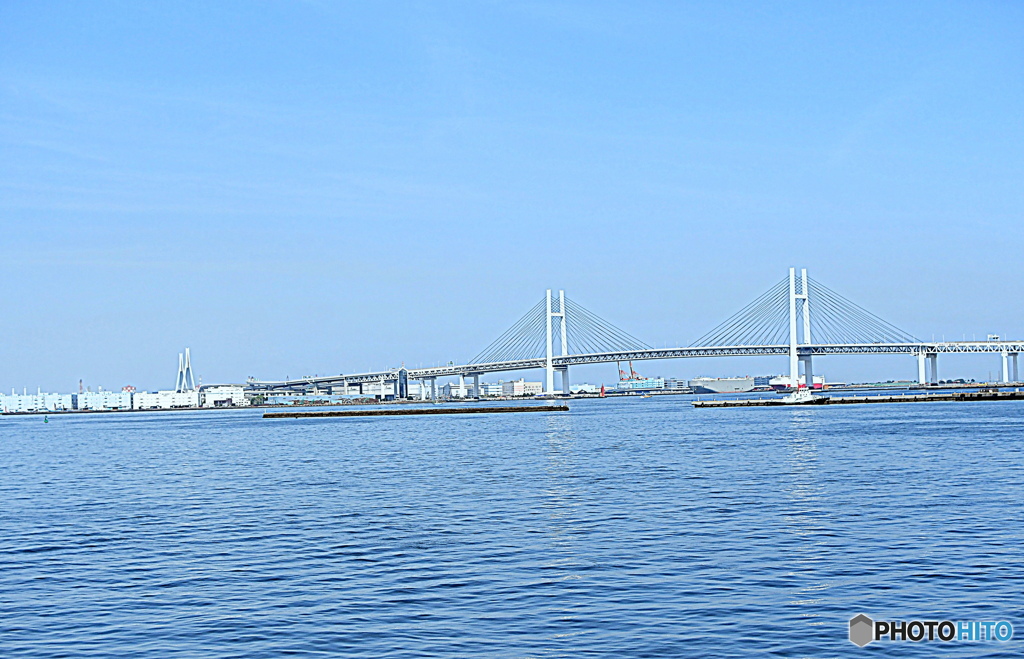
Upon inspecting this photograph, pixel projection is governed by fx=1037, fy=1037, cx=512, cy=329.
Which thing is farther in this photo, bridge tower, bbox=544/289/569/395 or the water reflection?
bridge tower, bbox=544/289/569/395

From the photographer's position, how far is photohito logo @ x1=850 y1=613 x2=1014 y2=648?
32.3 ft

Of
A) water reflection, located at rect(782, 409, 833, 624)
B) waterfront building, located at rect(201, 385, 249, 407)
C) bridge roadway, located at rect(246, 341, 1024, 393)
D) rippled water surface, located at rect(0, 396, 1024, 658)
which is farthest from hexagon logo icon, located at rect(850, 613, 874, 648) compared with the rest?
waterfront building, located at rect(201, 385, 249, 407)

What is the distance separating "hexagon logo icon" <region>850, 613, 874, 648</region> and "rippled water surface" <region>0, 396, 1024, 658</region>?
12 centimetres

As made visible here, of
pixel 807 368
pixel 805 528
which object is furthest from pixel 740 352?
pixel 805 528

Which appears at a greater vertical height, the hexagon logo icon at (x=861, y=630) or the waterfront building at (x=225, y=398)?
the hexagon logo icon at (x=861, y=630)

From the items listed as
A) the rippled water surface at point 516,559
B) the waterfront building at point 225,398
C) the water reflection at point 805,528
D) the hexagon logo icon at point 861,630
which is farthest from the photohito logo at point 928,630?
the waterfront building at point 225,398

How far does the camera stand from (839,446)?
36.1m

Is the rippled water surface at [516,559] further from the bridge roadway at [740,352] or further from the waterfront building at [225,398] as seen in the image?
the waterfront building at [225,398]

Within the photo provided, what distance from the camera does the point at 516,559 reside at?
1430 cm

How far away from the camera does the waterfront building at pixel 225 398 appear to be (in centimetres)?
19350

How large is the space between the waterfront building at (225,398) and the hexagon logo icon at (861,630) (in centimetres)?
18834

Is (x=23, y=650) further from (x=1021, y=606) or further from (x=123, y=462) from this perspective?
(x=123, y=462)

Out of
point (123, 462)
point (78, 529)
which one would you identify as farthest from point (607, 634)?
point (123, 462)

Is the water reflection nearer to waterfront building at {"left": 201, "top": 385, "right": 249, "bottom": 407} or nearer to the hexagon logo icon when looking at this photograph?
the hexagon logo icon
